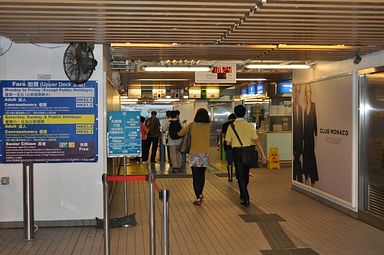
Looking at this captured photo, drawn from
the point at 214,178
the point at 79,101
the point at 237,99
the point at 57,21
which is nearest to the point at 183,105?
the point at 237,99

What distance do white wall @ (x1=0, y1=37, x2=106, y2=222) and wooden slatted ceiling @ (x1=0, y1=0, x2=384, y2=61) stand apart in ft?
1.50

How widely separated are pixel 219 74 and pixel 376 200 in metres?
5.08

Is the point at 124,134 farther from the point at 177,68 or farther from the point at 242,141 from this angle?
the point at 177,68

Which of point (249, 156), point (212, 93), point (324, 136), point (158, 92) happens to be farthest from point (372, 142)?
point (158, 92)

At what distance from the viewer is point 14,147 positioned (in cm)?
668

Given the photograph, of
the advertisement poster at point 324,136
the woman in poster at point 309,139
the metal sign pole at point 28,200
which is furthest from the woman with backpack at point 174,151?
the metal sign pole at point 28,200

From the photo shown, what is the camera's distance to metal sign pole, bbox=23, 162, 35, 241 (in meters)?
5.96

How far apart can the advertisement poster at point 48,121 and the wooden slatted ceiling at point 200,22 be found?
74 cm

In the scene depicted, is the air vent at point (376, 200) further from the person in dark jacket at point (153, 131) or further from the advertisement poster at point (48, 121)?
the person in dark jacket at point (153, 131)

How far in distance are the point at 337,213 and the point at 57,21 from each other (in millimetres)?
5252

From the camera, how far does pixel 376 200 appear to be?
6.93 meters

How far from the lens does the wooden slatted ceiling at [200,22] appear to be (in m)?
4.25

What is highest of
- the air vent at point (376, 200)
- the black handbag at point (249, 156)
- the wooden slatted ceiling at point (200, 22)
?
the wooden slatted ceiling at point (200, 22)

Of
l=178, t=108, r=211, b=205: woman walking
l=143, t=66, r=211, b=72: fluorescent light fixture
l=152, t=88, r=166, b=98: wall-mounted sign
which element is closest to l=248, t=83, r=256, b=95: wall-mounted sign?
l=152, t=88, r=166, b=98: wall-mounted sign
